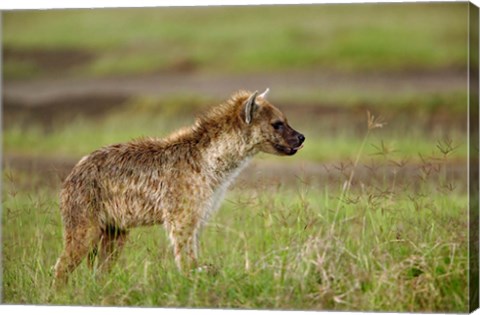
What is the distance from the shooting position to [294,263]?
9.48 m

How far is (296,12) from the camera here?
17.6 meters

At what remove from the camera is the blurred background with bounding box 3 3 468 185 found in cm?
1438

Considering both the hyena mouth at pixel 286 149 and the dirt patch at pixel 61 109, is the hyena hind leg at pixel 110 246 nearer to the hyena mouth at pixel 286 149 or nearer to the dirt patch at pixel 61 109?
the hyena mouth at pixel 286 149

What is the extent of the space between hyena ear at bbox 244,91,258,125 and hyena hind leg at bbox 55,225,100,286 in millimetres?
1368

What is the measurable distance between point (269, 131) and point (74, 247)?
1667mm

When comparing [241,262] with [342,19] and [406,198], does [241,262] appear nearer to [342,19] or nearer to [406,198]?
[406,198]

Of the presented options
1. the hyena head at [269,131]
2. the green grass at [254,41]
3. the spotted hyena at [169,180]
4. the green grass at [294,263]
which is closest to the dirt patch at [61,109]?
the green grass at [254,41]

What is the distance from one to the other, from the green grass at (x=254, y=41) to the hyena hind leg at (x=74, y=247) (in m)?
4.61

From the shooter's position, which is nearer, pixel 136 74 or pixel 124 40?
pixel 124 40

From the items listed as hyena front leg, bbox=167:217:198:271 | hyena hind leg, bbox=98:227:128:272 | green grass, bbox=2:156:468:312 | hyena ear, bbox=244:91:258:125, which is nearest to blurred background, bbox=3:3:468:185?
green grass, bbox=2:156:468:312

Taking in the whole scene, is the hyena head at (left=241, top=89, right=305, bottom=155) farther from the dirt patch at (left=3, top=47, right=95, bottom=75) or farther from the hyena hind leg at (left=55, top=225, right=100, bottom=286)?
the dirt patch at (left=3, top=47, right=95, bottom=75)

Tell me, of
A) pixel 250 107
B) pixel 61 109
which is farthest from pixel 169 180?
pixel 61 109

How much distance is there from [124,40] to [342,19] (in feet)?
12.4

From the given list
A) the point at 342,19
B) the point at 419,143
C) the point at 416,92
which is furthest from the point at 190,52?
the point at 419,143
